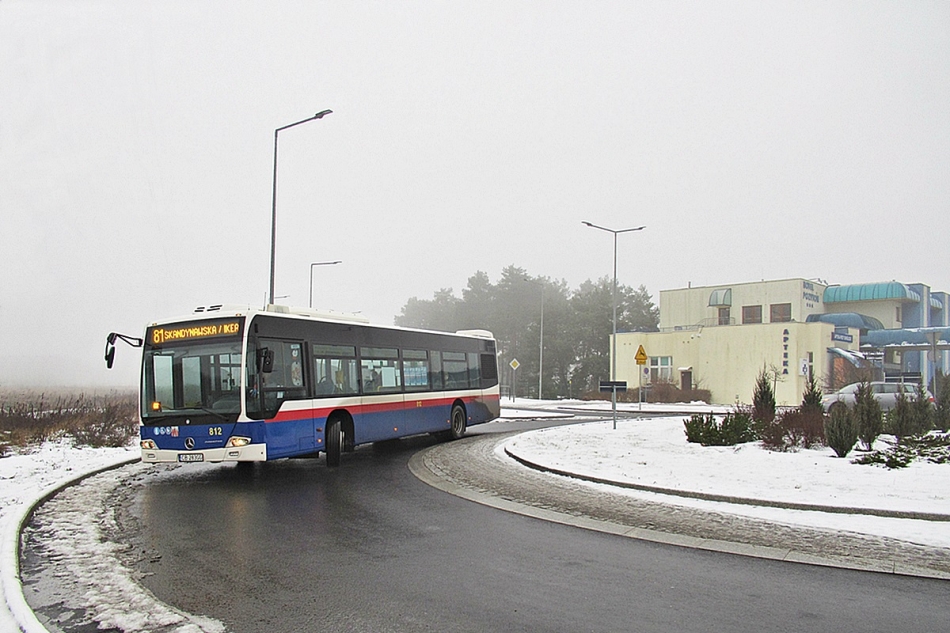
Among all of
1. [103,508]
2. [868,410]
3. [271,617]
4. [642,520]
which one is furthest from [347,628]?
[868,410]

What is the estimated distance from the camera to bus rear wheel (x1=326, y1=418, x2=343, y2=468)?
581 inches

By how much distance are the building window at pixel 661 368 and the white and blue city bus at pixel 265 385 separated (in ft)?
145

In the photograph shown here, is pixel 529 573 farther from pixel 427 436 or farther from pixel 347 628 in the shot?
pixel 427 436

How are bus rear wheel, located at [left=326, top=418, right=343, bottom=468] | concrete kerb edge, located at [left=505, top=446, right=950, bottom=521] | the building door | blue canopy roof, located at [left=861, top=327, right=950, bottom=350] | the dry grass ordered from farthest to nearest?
the building door, blue canopy roof, located at [left=861, top=327, right=950, bottom=350], the dry grass, bus rear wheel, located at [left=326, top=418, right=343, bottom=468], concrete kerb edge, located at [left=505, top=446, right=950, bottom=521]

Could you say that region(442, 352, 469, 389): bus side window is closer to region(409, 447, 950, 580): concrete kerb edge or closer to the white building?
region(409, 447, 950, 580): concrete kerb edge

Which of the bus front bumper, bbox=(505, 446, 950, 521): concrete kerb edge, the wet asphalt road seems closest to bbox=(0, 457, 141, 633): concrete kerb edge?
the wet asphalt road

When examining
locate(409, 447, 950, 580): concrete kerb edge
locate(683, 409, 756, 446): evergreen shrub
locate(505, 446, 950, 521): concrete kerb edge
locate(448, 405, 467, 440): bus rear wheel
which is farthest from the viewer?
locate(448, 405, 467, 440): bus rear wheel

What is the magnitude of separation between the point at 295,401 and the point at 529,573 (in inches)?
306

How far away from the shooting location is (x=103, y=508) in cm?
1022

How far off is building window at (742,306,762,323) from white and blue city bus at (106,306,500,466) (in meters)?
50.4

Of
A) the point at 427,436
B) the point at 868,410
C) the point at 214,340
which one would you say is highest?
the point at 214,340

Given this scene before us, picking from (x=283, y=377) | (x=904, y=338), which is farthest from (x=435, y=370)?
(x=904, y=338)

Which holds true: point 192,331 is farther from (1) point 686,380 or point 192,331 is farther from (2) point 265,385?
(1) point 686,380

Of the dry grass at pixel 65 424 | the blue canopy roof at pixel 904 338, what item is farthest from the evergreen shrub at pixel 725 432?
the blue canopy roof at pixel 904 338
